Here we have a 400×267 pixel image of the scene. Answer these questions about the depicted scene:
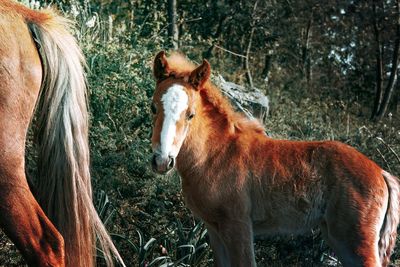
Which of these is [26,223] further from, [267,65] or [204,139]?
[267,65]

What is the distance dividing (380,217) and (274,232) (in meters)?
Result: 0.72

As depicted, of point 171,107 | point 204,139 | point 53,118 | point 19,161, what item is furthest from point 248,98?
point 19,161

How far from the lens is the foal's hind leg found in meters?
3.96

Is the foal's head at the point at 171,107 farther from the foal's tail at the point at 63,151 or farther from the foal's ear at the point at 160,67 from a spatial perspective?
the foal's tail at the point at 63,151

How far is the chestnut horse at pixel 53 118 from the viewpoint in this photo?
13.6ft

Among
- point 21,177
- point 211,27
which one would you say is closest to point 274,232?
point 21,177

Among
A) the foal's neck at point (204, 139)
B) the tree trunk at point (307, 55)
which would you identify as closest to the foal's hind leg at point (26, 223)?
the foal's neck at point (204, 139)

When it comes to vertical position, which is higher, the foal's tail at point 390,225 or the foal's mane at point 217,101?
the foal's mane at point 217,101

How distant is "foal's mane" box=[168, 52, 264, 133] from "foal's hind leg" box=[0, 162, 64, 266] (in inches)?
59.9

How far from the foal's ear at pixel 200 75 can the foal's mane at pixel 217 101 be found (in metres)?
0.09

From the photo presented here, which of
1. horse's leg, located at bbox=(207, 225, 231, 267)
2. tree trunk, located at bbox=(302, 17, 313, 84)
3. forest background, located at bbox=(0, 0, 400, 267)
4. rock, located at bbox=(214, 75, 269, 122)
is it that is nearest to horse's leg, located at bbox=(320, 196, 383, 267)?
horse's leg, located at bbox=(207, 225, 231, 267)

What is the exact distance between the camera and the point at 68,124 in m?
4.46

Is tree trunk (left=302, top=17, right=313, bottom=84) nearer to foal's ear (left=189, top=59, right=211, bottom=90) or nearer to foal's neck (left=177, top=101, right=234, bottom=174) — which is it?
foal's neck (left=177, top=101, right=234, bottom=174)

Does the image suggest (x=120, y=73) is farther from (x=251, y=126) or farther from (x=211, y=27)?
(x=211, y=27)
